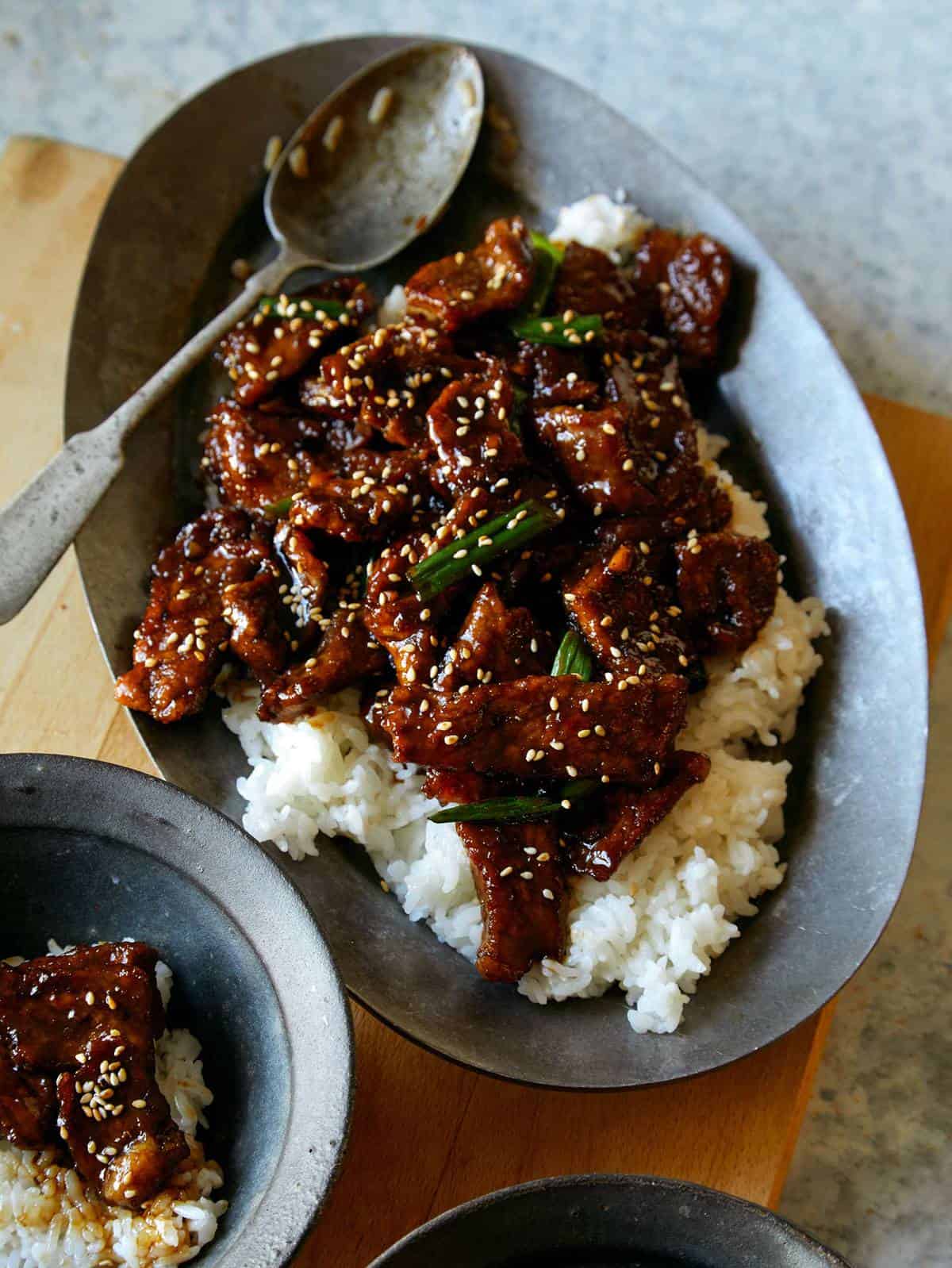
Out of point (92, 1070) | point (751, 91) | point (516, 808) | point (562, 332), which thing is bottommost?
point (92, 1070)

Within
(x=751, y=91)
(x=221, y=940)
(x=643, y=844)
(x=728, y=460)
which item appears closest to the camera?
(x=221, y=940)

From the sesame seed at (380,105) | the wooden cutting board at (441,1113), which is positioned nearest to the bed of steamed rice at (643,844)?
the wooden cutting board at (441,1113)

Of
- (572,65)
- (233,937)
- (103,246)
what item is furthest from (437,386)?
(572,65)

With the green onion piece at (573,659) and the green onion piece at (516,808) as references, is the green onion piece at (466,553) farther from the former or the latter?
the green onion piece at (516,808)

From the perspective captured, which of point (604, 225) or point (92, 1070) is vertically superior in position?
point (604, 225)

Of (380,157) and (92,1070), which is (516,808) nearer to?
(92,1070)

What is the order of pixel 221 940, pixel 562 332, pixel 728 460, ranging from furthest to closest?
1. pixel 728 460
2. pixel 562 332
3. pixel 221 940

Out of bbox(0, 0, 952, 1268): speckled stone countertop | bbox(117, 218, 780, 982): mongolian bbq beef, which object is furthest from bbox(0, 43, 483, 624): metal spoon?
bbox(0, 0, 952, 1268): speckled stone countertop

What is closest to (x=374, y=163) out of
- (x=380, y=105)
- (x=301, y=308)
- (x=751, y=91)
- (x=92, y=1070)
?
(x=380, y=105)
